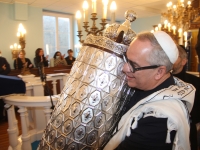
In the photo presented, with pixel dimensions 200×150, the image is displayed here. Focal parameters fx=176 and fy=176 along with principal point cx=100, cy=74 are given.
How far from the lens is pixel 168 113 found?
71 centimetres

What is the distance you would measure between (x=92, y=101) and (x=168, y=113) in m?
0.32

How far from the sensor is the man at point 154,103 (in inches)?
28.3

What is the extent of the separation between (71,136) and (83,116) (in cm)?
11

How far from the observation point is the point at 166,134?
28.4 inches

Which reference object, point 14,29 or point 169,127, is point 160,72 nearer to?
point 169,127

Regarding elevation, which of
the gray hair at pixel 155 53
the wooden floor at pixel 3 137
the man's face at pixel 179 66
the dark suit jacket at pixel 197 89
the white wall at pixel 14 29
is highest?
the white wall at pixel 14 29

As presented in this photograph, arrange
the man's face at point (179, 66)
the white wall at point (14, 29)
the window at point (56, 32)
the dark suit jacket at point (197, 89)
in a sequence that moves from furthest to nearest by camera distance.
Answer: the window at point (56, 32) < the white wall at point (14, 29) < the man's face at point (179, 66) < the dark suit jacket at point (197, 89)

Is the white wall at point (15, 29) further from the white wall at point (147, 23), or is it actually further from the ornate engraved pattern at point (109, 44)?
the ornate engraved pattern at point (109, 44)

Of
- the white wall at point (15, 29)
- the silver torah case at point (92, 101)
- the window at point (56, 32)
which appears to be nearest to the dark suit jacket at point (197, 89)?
the silver torah case at point (92, 101)

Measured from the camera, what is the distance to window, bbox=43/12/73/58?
297 inches

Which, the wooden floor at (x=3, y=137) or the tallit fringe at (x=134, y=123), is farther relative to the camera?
the wooden floor at (x=3, y=137)

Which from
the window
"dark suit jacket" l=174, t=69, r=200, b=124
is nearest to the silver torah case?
"dark suit jacket" l=174, t=69, r=200, b=124

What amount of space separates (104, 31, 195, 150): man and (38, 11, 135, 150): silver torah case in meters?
0.06

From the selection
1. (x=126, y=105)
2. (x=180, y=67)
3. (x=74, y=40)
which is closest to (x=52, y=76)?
(x=180, y=67)
